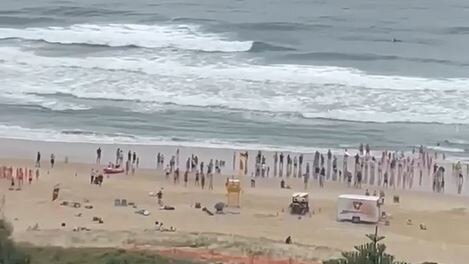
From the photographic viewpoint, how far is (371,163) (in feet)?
106

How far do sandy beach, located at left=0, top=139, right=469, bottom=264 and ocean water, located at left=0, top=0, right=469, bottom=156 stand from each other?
4719mm

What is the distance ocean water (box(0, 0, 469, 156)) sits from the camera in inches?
1473

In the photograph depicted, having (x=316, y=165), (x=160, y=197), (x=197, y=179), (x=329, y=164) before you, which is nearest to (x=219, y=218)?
(x=160, y=197)

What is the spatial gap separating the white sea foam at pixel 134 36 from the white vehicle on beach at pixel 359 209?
2905cm

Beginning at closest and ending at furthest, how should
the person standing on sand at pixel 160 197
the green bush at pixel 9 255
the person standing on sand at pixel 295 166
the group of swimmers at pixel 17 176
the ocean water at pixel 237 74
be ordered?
the green bush at pixel 9 255
the person standing on sand at pixel 160 197
the group of swimmers at pixel 17 176
the person standing on sand at pixel 295 166
the ocean water at pixel 237 74

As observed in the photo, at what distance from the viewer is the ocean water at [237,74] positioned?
123ft

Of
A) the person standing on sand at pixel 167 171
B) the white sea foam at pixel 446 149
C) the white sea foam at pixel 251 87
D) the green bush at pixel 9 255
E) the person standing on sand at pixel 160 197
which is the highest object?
the white sea foam at pixel 251 87

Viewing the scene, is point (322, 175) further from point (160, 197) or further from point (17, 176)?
point (17, 176)

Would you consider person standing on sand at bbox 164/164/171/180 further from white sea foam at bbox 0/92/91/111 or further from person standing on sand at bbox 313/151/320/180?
white sea foam at bbox 0/92/91/111

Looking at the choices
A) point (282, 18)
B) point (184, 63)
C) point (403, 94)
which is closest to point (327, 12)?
point (282, 18)

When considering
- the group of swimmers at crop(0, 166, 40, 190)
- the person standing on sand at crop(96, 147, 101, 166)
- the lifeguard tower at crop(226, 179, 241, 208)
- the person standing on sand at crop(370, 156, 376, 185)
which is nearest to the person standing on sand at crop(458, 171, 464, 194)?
the person standing on sand at crop(370, 156, 376, 185)

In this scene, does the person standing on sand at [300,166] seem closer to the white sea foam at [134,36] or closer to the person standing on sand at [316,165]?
the person standing on sand at [316,165]

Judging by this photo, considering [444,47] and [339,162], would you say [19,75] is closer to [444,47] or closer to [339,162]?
[339,162]

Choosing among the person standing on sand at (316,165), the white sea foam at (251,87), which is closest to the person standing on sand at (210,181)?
the person standing on sand at (316,165)
